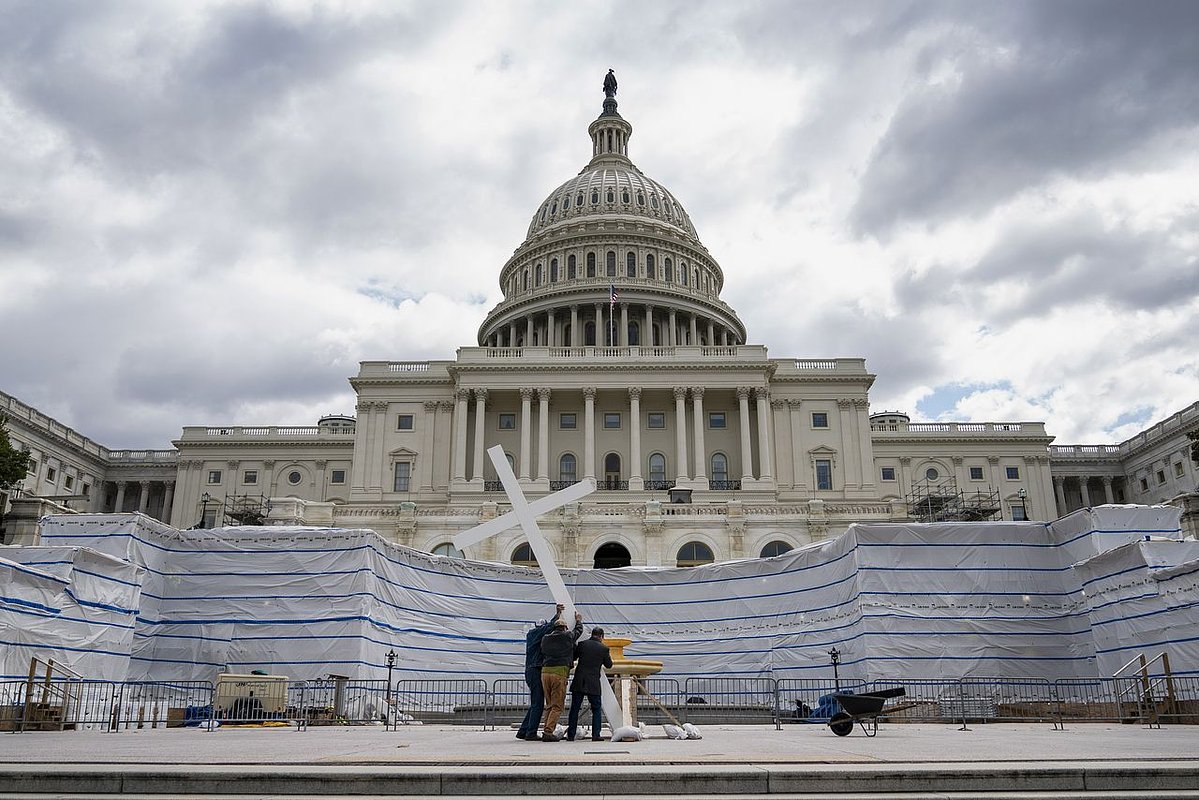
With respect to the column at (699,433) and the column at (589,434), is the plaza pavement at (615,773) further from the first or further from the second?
the column at (589,434)

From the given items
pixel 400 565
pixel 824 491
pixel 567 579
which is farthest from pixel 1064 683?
pixel 824 491

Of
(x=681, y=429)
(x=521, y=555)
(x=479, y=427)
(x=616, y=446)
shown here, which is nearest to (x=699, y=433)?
(x=681, y=429)

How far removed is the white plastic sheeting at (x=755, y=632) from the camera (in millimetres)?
30031

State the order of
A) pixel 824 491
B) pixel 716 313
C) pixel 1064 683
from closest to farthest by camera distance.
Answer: pixel 1064 683
pixel 824 491
pixel 716 313

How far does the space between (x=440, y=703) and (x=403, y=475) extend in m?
49.6

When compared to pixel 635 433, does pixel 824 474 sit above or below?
below

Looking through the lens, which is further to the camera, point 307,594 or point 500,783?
point 307,594

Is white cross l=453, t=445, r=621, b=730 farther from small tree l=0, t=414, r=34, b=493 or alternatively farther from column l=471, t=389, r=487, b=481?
column l=471, t=389, r=487, b=481

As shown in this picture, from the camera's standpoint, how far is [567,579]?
36062mm

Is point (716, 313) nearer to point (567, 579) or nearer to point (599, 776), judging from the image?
point (567, 579)

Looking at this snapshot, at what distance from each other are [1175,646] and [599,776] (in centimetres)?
2175

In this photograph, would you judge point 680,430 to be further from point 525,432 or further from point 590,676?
point 590,676

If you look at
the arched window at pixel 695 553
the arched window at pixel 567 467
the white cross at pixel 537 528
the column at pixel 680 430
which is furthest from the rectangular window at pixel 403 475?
the white cross at pixel 537 528

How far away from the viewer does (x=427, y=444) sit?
3127 inches
